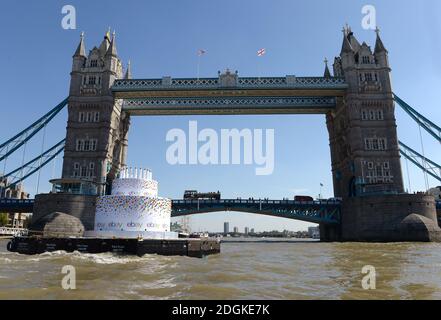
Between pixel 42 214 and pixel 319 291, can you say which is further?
pixel 42 214

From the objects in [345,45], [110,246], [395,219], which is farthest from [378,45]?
[110,246]

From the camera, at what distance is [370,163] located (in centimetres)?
6744

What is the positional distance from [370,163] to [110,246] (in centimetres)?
5406

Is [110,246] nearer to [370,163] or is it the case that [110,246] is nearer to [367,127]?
[370,163]

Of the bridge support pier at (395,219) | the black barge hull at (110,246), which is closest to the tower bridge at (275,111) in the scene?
the bridge support pier at (395,219)

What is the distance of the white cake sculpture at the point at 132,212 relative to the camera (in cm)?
3494

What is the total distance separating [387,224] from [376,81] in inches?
1197

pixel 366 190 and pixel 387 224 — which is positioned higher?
pixel 366 190

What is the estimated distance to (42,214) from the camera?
198 ft

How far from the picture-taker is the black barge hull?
31.0 metres

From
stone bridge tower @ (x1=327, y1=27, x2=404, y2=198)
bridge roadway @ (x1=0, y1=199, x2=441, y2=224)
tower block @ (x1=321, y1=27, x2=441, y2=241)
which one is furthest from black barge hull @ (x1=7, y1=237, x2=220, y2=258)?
stone bridge tower @ (x1=327, y1=27, x2=404, y2=198)

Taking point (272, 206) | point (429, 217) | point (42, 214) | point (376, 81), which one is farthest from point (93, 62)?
point (429, 217)
